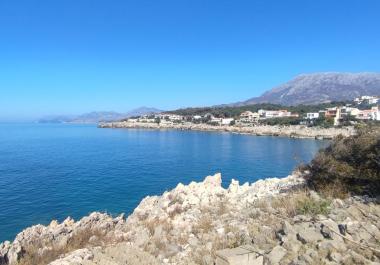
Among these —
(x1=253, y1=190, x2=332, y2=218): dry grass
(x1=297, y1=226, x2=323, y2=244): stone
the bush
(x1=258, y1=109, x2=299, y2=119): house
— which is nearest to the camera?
(x1=297, y1=226, x2=323, y2=244): stone

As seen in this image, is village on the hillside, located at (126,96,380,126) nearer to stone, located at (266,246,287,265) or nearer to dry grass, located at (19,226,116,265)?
dry grass, located at (19,226,116,265)

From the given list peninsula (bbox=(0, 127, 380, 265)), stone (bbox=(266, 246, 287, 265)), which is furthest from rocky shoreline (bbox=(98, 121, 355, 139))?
stone (bbox=(266, 246, 287, 265))

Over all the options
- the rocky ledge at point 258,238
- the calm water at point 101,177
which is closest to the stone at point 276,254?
the rocky ledge at point 258,238

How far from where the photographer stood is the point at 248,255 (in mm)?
4812

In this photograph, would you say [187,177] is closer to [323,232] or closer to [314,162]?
[314,162]

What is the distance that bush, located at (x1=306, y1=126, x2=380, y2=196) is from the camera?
805 centimetres

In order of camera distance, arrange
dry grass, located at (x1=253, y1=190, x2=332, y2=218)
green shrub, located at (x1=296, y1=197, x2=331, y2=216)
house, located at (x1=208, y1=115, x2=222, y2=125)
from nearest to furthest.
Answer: green shrub, located at (x1=296, y1=197, x2=331, y2=216) < dry grass, located at (x1=253, y1=190, x2=332, y2=218) < house, located at (x1=208, y1=115, x2=222, y2=125)

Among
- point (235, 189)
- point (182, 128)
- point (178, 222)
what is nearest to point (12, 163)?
point (235, 189)

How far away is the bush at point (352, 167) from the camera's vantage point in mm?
8055

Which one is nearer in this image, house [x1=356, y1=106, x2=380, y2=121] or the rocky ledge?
the rocky ledge

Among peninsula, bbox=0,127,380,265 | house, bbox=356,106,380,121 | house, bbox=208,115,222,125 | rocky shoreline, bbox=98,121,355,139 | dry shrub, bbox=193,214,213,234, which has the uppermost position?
peninsula, bbox=0,127,380,265

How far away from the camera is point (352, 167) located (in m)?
8.57

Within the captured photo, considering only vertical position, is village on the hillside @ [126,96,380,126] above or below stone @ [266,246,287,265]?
below

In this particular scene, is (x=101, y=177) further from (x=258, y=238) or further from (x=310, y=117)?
(x=310, y=117)
